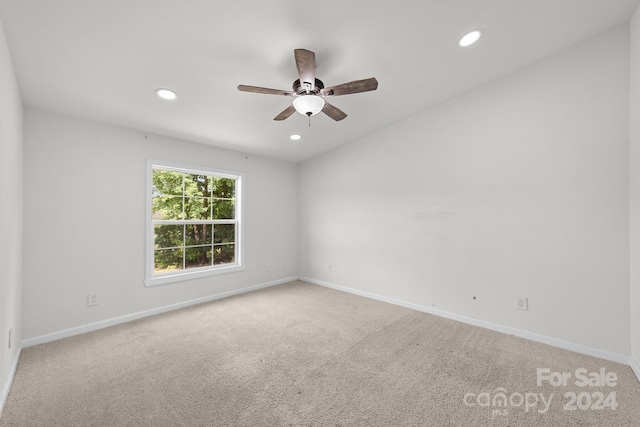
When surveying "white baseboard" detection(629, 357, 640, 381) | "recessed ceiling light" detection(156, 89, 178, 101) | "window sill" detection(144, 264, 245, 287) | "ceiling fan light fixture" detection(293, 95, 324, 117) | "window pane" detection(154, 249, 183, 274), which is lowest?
"white baseboard" detection(629, 357, 640, 381)

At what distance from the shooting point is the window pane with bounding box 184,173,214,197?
12.2 feet

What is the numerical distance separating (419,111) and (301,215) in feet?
8.82

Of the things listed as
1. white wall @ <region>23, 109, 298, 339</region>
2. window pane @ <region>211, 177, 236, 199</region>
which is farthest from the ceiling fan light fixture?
window pane @ <region>211, 177, 236, 199</region>

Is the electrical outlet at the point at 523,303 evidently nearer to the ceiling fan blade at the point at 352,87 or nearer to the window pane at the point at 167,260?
the ceiling fan blade at the point at 352,87

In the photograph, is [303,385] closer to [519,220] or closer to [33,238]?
[519,220]

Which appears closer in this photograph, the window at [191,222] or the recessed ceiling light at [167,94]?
the recessed ceiling light at [167,94]

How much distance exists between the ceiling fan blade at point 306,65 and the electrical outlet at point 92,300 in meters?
3.11

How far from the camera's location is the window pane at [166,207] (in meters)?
3.40

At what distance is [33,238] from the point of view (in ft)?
8.29

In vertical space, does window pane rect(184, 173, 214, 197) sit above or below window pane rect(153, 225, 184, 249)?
above

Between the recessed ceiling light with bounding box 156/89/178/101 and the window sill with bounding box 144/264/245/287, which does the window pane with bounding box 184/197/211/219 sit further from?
the recessed ceiling light with bounding box 156/89/178/101

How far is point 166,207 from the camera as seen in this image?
3.50 m

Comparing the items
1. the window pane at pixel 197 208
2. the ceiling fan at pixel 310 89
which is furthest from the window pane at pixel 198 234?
the ceiling fan at pixel 310 89

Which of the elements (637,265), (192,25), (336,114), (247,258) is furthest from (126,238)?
(637,265)
